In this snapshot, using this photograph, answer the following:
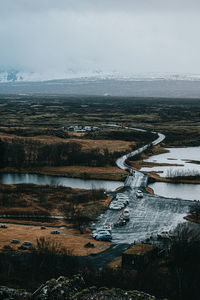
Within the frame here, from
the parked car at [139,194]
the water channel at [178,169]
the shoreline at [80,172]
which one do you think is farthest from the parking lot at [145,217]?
the shoreline at [80,172]

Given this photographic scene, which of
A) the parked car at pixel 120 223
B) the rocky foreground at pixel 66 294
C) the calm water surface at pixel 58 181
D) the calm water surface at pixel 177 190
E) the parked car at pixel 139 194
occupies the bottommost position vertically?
the calm water surface at pixel 58 181

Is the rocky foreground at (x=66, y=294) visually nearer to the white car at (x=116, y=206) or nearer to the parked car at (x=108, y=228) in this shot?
the parked car at (x=108, y=228)

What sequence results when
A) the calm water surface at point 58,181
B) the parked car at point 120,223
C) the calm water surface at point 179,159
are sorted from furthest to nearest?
the calm water surface at point 179,159 → the calm water surface at point 58,181 → the parked car at point 120,223

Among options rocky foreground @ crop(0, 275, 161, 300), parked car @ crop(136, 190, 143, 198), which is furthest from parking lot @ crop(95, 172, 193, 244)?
rocky foreground @ crop(0, 275, 161, 300)

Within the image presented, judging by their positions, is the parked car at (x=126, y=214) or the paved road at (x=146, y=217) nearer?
the paved road at (x=146, y=217)

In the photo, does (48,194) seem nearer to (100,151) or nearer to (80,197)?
(80,197)

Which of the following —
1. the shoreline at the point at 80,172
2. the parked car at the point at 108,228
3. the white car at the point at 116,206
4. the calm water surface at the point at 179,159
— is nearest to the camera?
the parked car at the point at 108,228
